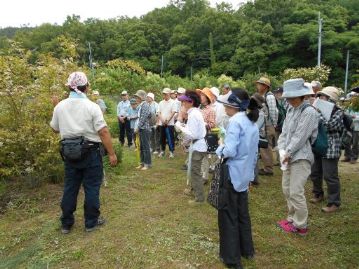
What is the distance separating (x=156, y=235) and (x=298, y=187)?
1921mm

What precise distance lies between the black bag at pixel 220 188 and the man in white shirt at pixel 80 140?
1.39m

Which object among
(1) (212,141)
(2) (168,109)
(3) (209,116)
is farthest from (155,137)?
(1) (212,141)

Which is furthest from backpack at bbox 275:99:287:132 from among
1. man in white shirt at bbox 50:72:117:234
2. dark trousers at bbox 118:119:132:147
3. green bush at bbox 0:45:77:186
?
dark trousers at bbox 118:119:132:147

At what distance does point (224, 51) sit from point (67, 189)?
1993 inches

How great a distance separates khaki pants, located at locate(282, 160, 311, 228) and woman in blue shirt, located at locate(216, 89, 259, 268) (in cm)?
100

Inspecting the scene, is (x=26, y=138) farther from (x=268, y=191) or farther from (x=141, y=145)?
(x=268, y=191)

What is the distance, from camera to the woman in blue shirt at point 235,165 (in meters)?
4.02

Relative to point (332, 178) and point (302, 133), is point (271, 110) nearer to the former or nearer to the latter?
point (332, 178)

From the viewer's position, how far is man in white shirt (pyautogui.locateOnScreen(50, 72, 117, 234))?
464 cm

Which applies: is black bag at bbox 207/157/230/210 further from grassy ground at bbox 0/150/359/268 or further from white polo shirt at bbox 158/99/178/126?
white polo shirt at bbox 158/99/178/126

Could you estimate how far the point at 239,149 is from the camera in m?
4.04

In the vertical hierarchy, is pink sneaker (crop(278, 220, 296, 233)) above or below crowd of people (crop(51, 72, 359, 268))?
below

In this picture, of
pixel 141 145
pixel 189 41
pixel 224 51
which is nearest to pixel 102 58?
pixel 189 41

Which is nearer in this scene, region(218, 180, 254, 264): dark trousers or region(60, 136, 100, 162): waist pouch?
region(218, 180, 254, 264): dark trousers
